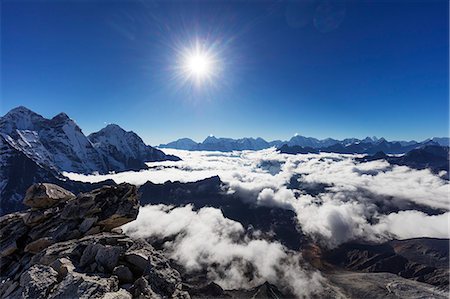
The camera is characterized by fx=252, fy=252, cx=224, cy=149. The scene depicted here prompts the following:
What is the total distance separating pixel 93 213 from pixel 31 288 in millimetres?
19049

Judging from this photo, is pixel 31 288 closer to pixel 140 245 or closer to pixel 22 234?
pixel 140 245

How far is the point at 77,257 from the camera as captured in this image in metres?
19.6

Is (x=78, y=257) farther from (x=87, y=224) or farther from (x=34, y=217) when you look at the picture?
(x=34, y=217)

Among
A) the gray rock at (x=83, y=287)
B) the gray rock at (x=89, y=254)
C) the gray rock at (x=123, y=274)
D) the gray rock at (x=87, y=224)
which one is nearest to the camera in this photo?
the gray rock at (x=83, y=287)

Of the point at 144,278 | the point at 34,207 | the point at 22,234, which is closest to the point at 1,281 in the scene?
the point at 22,234

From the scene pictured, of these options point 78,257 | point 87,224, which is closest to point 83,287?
point 78,257

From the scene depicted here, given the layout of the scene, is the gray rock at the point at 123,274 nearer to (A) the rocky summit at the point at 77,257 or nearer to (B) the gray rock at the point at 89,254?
(A) the rocky summit at the point at 77,257

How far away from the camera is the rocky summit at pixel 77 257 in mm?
15992

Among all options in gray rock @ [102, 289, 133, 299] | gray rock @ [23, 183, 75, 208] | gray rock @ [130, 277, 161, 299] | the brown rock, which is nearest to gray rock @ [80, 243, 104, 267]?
gray rock @ [102, 289, 133, 299]

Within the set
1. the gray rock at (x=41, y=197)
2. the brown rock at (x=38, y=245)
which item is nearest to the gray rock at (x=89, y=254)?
the brown rock at (x=38, y=245)

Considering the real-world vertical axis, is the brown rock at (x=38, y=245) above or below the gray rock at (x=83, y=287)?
below

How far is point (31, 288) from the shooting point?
1600cm

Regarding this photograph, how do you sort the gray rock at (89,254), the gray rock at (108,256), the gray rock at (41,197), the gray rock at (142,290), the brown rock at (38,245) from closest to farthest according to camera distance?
the gray rock at (142,290), the gray rock at (108,256), the gray rock at (89,254), the brown rock at (38,245), the gray rock at (41,197)

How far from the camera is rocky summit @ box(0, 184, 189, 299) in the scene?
1599cm
